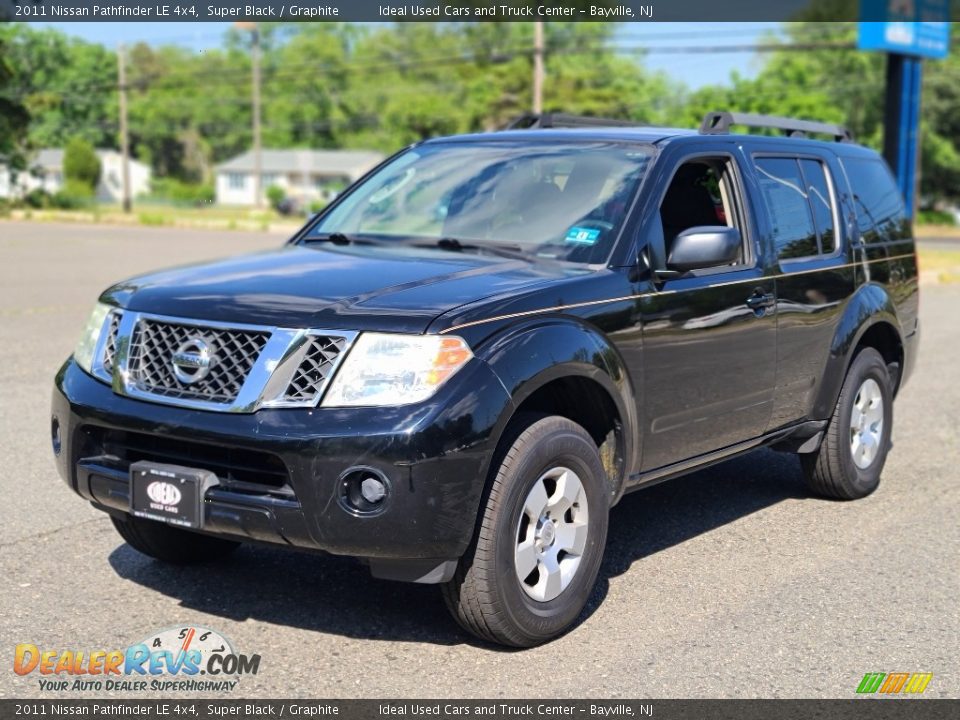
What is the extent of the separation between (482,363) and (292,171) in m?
107

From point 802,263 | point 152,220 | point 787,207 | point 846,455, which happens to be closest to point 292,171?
point 152,220

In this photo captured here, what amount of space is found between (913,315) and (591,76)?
63.7 metres

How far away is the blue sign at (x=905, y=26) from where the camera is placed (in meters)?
26.0

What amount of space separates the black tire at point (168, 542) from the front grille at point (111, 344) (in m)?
0.73

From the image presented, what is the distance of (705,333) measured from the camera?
17.9ft

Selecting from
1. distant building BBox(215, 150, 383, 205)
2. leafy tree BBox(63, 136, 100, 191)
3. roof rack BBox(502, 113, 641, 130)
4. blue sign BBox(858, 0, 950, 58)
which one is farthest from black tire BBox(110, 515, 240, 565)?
distant building BBox(215, 150, 383, 205)

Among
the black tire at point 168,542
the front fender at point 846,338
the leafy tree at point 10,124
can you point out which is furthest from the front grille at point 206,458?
the leafy tree at point 10,124

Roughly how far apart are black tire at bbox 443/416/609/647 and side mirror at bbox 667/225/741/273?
3.21ft

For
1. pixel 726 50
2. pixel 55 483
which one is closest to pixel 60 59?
pixel 726 50

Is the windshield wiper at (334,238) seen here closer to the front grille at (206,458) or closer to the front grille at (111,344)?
the front grille at (111,344)

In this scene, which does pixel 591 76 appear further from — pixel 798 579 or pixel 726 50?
pixel 798 579

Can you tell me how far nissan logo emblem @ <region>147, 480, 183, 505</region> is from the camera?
4.32m

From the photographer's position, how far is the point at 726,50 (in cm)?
4006

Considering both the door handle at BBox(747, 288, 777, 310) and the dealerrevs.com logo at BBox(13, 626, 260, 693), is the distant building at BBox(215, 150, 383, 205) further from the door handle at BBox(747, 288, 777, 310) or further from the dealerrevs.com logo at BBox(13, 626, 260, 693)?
the dealerrevs.com logo at BBox(13, 626, 260, 693)
